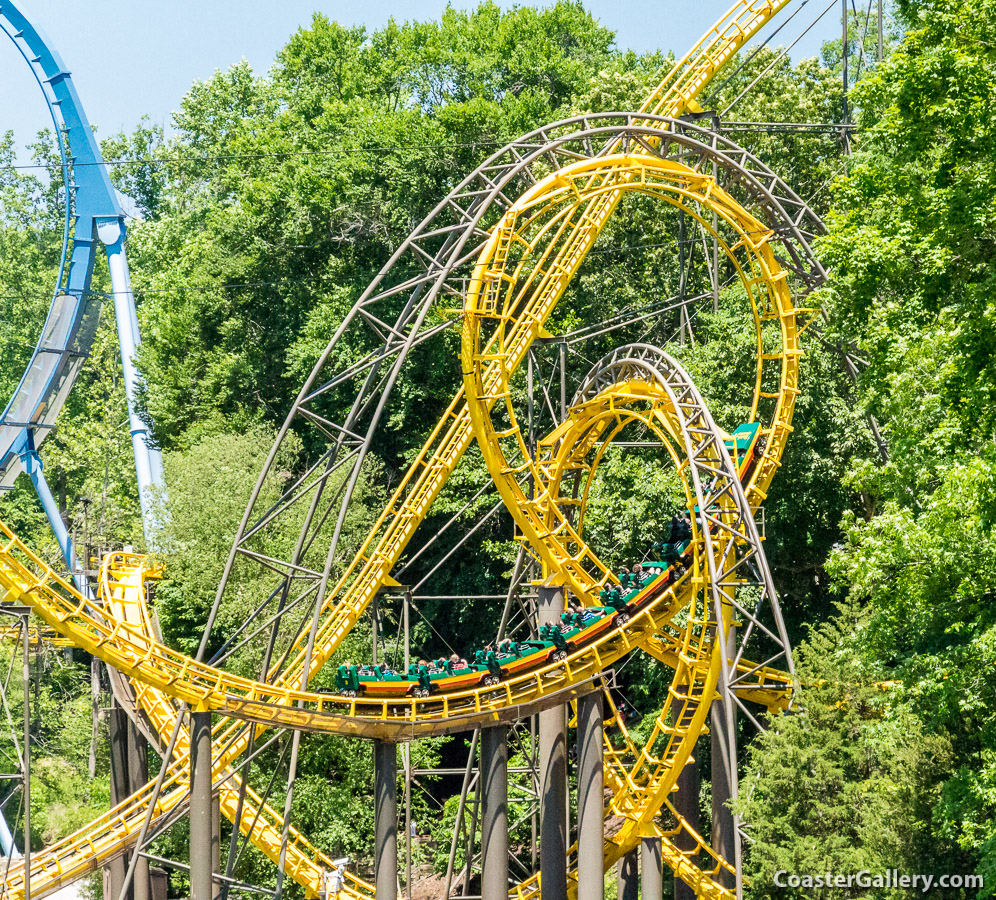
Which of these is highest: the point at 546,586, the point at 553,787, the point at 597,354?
the point at 597,354

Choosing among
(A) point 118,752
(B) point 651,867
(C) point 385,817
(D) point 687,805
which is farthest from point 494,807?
(A) point 118,752

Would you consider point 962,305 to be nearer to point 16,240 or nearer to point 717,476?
point 717,476

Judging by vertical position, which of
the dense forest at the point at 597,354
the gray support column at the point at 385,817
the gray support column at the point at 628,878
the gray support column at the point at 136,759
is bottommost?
the gray support column at the point at 628,878

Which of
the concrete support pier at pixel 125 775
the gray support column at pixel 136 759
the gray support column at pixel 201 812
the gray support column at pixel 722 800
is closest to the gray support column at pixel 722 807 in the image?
the gray support column at pixel 722 800

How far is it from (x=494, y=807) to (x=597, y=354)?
1646cm

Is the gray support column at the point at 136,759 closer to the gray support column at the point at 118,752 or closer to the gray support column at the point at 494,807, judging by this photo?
the gray support column at the point at 118,752

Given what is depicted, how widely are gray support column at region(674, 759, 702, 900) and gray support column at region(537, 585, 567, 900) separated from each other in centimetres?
264

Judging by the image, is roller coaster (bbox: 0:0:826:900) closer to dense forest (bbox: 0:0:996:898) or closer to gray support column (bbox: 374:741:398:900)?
gray support column (bbox: 374:741:398:900)

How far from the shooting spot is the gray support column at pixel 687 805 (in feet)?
70.3

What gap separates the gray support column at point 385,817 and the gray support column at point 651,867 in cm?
376

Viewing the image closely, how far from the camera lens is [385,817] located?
58.2ft

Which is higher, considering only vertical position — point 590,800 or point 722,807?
point 590,800

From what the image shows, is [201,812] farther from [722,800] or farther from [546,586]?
[722,800]

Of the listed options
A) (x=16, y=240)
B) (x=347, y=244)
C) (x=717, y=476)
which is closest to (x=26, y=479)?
Answer: (x=16, y=240)
